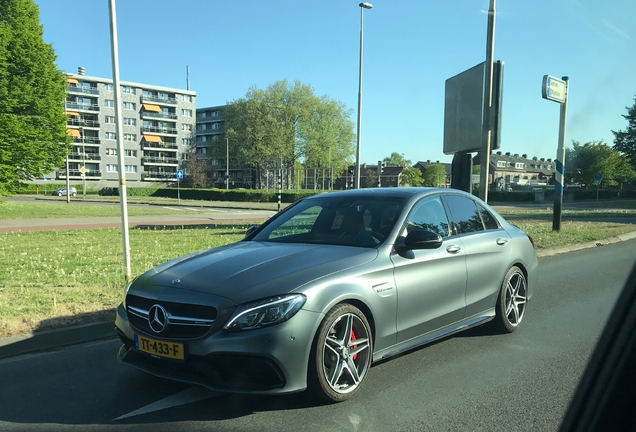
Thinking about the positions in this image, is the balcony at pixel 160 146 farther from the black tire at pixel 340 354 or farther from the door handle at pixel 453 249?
the black tire at pixel 340 354

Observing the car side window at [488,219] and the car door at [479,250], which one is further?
the car side window at [488,219]

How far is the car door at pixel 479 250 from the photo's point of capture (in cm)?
Result: 515

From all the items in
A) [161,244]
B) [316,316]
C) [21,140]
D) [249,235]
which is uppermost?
[21,140]

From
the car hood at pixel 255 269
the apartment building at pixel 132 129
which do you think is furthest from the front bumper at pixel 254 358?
the apartment building at pixel 132 129

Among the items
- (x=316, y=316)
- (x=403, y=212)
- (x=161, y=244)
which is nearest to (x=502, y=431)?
(x=316, y=316)

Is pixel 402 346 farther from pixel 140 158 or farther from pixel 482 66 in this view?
pixel 140 158

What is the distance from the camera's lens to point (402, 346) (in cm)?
433

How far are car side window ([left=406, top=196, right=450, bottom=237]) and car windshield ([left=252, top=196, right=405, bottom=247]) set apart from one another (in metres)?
0.15

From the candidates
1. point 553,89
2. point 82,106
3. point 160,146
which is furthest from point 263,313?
point 160,146

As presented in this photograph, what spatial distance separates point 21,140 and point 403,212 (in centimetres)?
2863

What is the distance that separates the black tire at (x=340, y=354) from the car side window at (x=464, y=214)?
73.8 inches

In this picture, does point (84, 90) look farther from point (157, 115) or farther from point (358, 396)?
point (358, 396)

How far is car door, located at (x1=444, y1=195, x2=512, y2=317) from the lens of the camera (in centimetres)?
515

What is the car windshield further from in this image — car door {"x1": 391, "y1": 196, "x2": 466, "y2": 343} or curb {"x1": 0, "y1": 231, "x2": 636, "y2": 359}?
curb {"x1": 0, "y1": 231, "x2": 636, "y2": 359}
